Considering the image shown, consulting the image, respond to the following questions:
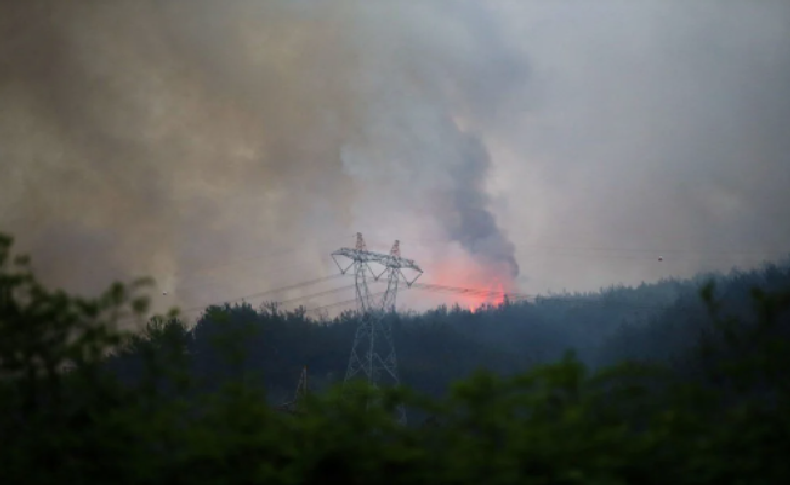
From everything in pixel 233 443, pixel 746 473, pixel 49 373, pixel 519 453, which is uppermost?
pixel 49 373

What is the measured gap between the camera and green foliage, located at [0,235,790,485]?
5074mm

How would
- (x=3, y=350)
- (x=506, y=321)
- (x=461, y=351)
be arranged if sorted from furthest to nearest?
(x=506, y=321) < (x=461, y=351) < (x=3, y=350)

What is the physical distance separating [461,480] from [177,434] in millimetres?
2337

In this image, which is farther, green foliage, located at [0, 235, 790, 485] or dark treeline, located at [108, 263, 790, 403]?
dark treeline, located at [108, 263, 790, 403]

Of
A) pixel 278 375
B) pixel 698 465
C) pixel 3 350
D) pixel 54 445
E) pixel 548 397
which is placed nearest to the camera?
pixel 698 465

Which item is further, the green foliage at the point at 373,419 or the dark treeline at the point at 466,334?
the dark treeline at the point at 466,334

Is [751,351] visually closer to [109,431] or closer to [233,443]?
[233,443]

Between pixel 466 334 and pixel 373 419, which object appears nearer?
pixel 373 419

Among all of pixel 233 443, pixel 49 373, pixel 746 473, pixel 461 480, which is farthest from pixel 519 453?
pixel 49 373

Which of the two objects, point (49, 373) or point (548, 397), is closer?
point (548, 397)

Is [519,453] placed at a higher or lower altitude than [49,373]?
lower

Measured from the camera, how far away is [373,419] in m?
5.70

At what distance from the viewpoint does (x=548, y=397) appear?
5.43 meters

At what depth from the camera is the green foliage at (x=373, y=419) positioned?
5.07 m
